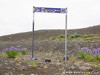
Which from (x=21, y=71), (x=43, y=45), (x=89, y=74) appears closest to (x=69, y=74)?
(x=89, y=74)

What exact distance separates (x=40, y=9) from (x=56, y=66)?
2547 millimetres

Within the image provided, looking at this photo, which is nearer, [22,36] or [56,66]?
[56,66]

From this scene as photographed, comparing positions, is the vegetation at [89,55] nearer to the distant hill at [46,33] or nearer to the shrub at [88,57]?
the shrub at [88,57]

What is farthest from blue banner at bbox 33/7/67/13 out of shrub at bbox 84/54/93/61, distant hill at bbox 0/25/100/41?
distant hill at bbox 0/25/100/41

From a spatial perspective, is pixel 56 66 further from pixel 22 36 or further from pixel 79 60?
pixel 22 36

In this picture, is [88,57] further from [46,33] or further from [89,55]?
[46,33]

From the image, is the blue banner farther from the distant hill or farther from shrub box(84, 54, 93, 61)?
the distant hill

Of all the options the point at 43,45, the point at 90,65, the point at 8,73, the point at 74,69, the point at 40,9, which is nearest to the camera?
the point at 8,73

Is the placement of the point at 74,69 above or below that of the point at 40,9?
below

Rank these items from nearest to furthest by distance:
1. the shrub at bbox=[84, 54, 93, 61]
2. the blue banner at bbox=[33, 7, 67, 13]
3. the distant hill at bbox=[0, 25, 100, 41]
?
the blue banner at bbox=[33, 7, 67, 13] < the shrub at bbox=[84, 54, 93, 61] < the distant hill at bbox=[0, 25, 100, 41]

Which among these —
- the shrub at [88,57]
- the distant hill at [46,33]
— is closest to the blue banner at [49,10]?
the shrub at [88,57]

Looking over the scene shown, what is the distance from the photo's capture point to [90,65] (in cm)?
1416

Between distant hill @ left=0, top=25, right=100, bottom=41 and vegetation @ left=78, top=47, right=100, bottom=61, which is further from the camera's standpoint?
distant hill @ left=0, top=25, right=100, bottom=41

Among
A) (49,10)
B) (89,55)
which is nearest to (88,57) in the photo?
(89,55)
